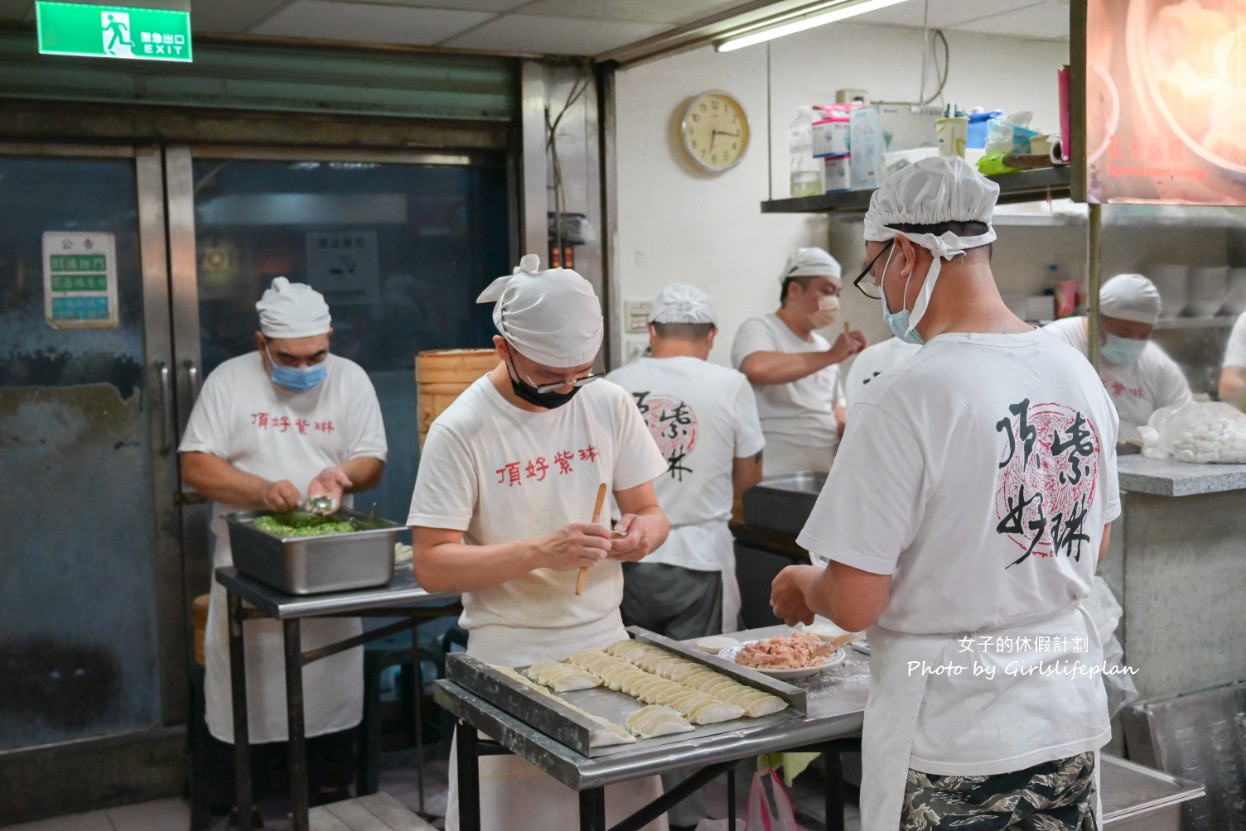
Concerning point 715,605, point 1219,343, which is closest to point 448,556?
point 715,605

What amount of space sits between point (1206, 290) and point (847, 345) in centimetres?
138

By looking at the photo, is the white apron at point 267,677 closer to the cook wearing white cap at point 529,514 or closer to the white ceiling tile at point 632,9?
the cook wearing white cap at point 529,514

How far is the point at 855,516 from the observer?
79.3 inches

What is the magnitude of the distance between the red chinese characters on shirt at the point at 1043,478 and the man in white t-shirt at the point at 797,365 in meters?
2.99

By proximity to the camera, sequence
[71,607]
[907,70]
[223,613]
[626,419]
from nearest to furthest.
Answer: [626,419] < [223,613] < [71,607] < [907,70]

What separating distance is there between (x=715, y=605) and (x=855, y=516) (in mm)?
2379

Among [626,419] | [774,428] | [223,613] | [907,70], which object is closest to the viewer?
[626,419]

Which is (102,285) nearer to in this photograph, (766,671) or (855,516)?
(766,671)

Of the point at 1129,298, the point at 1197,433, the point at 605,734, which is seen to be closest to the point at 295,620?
the point at 605,734

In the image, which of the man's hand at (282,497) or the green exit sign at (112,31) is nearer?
the green exit sign at (112,31)

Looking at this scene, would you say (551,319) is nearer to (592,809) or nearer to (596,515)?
(596,515)

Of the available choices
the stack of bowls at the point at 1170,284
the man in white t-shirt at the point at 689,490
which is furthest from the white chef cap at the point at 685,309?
the stack of bowls at the point at 1170,284

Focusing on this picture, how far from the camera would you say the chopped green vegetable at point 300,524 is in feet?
12.7

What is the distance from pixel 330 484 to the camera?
170 inches
